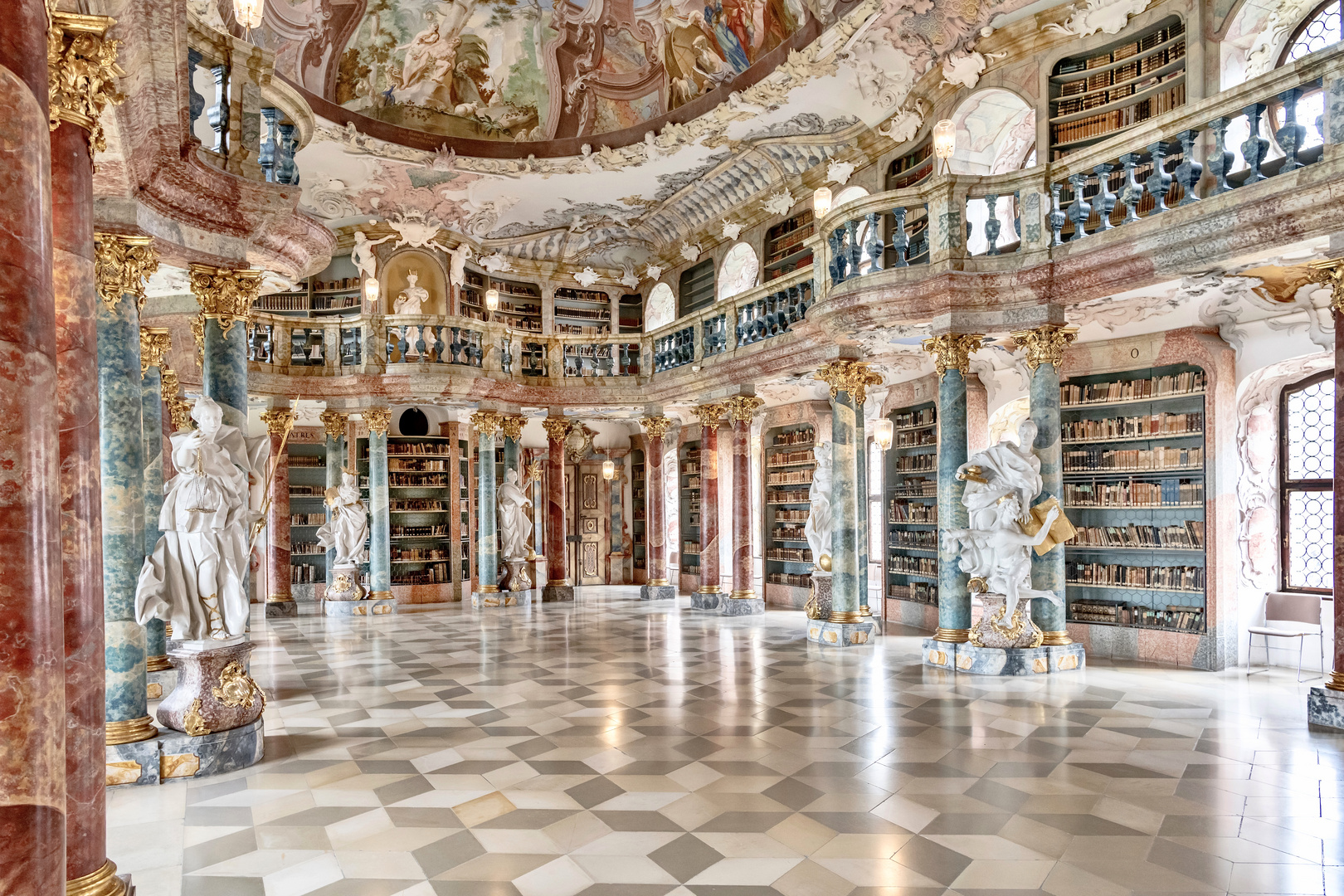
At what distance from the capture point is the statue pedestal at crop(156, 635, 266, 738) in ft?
21.2

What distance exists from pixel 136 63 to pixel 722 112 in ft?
36.4

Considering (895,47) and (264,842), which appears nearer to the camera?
(264,842)

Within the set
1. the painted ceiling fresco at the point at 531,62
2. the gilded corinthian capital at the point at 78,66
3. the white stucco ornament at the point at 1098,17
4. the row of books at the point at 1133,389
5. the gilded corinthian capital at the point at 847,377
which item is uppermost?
the painted ceiling fresco at the point at 531,62

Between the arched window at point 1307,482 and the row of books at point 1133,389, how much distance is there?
3.62ft

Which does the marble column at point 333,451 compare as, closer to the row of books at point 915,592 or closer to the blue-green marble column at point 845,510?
the blue-green marble column at point 845,510

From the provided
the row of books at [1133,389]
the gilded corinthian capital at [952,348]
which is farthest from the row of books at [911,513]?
the gilded corinthian capital at [952,348]

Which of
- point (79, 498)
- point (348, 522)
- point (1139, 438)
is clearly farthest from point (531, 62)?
point (79, 498)

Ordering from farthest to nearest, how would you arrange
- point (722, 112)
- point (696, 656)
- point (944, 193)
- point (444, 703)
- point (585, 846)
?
1. point (722, 112)
2. point (696, 656)
3. point (944, 193)
4. point (444, 703)
5. point (585, 846)

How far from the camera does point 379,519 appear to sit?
1681 cm

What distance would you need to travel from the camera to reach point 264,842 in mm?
5066

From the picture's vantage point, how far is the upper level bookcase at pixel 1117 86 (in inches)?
403

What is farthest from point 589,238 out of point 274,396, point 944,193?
point 944,193

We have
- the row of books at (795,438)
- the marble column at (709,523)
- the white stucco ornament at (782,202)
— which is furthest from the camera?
the row of books at (795,438)

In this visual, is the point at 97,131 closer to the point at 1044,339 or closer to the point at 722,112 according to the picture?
the point at 1044,339
